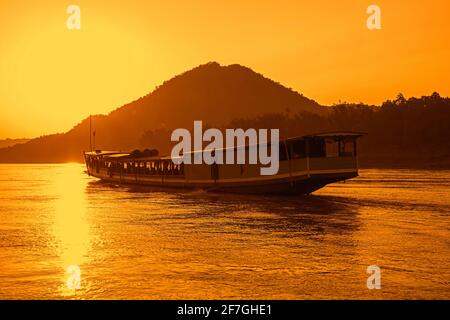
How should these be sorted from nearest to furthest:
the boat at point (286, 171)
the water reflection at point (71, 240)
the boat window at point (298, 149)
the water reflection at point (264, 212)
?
the water reflection at point (71, 240) → the water reflection at point (264, 212) → the boat at point (286, 171) → the boat window at point (298, 149)

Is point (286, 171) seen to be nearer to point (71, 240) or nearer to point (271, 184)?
point (271, 184)

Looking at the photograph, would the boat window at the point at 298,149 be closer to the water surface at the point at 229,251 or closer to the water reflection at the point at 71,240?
the water surface at the point at 229,251

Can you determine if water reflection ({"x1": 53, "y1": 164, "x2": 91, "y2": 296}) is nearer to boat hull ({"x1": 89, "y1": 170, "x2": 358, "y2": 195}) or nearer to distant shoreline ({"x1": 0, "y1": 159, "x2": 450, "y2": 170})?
boat hull ({"x1": 89, "y1": 170, "x2": 358, "y2": 195})

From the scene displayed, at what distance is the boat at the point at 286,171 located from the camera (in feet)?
139

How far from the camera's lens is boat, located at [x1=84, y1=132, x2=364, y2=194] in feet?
139

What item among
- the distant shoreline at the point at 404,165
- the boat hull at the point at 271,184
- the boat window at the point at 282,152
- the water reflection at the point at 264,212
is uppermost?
the boat window at the point at 282,152

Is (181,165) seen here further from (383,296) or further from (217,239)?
(383,296)

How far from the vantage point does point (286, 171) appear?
44.2 m

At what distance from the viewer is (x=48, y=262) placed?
20.2m

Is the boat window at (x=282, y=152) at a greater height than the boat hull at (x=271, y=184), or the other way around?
the boat window at (x=282, y=152)

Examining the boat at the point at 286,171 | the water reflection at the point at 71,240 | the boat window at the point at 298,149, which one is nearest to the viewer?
the water reflection at the point at 71,240

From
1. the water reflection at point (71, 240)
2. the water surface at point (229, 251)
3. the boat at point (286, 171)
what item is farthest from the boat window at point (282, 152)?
the water reflection at point (71, 240)
